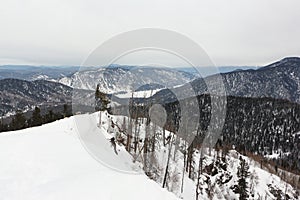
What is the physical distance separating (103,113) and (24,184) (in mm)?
32440

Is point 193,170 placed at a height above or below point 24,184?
below

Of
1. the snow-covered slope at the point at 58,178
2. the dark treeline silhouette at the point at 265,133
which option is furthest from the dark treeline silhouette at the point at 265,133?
the snow-covered slope at the point at 58,178

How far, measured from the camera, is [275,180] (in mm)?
86562

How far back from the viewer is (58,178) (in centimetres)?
1403

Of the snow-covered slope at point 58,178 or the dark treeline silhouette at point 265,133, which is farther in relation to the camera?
the dark treeline silhouette at point 265,133

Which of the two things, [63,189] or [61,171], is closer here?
[63,189]

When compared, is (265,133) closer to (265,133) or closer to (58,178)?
(265,133)

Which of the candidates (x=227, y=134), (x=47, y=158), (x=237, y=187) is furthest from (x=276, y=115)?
(x=47, y=158)

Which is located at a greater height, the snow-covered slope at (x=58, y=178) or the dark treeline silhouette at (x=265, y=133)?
the snow-covered slope at (x=58, y=178)

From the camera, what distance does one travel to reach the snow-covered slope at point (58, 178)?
12.1m

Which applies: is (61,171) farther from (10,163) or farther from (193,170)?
(193,170)

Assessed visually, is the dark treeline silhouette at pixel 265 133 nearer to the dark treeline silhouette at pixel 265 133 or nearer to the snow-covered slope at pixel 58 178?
the dark treeline silhouette at pixel 265 133

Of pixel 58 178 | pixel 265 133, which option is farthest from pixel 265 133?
pixel 58 178

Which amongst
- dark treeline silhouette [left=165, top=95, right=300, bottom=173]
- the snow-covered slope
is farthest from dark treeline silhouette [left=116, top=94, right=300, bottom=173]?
the snow-covered slope
